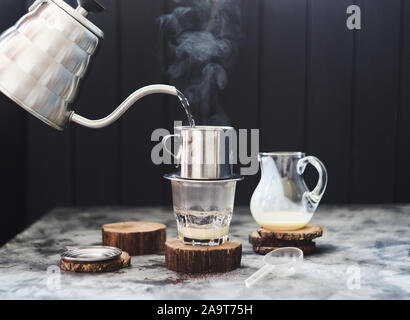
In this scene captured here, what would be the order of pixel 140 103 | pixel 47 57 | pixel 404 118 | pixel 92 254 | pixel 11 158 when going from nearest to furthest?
pixel 47 57, pixel 92 254, pixel 11 158, pixel 140 103, pixel 404 118

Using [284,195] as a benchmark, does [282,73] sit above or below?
above

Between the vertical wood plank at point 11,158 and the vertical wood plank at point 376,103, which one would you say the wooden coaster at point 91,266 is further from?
the vertical wood plank at point 376,103

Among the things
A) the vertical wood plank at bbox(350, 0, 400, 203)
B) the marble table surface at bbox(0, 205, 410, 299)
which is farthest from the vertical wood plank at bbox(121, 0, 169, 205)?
the vertical wood plank at bbox(350, 0, 400, 203)

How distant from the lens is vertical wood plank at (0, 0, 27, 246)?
1682 mm

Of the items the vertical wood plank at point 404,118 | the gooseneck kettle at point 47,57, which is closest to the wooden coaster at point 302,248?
the gooseneck kettle at point 47,57

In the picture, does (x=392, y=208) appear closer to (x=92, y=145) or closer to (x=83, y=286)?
(x=92, y=145)

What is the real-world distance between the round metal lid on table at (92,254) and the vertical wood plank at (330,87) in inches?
46.1

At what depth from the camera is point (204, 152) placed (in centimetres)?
93

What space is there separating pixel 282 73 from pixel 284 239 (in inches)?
40.6

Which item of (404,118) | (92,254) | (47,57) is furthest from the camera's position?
(404,118)

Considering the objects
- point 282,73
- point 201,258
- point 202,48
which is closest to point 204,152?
point 201,258

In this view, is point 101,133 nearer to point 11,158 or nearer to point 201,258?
point 11,158

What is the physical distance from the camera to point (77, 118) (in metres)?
0.97
